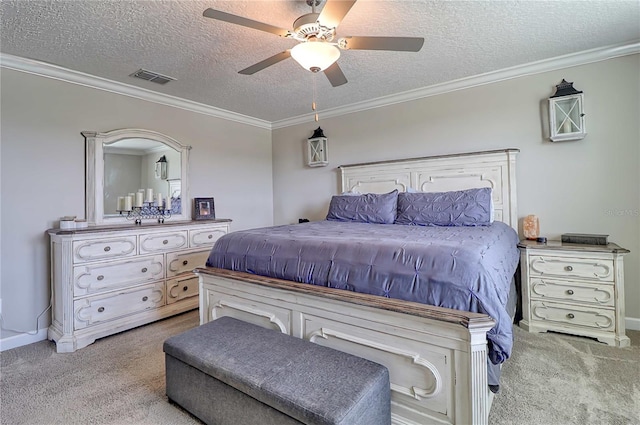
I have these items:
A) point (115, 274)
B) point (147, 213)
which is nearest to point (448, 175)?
point (147, 213)

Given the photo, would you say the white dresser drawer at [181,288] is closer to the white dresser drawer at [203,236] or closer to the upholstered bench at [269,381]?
the white dresser drawer at [203,236]

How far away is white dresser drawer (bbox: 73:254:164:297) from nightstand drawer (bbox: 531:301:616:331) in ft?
11.8

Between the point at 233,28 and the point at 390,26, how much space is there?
3.88ft

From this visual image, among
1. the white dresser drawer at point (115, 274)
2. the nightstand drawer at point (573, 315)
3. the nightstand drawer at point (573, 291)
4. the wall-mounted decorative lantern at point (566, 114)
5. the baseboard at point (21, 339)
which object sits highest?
the wall-mounted decorative lantern at point (566, 114)

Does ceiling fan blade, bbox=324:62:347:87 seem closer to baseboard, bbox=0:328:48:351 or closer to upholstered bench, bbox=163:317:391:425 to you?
upholstered bench, bbox=163:317:391:425

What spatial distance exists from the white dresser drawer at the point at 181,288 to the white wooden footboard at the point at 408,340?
5.70 feet

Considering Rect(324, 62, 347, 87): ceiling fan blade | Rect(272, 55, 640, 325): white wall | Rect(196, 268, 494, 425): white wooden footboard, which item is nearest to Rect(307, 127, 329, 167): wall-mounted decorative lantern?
Rect(272, 55, 640, 325): white wall

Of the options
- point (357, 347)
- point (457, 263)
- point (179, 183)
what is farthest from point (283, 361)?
point (179, 183)

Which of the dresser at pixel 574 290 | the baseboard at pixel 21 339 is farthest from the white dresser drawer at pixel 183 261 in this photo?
the dresser at pixel 574 290

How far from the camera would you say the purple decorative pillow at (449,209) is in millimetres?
2738

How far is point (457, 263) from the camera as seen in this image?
4.73 ft

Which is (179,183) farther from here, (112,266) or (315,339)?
(315,339)

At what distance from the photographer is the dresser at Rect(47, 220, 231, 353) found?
2.54 metres

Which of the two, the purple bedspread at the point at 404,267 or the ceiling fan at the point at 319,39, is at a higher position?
the ceiling fan at the point at 319,39
